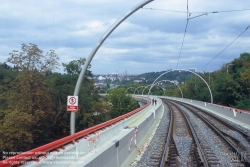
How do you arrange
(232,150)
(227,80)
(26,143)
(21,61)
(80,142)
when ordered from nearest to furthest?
(80,142), (232,150), (26,143), (21,61), (227,80)

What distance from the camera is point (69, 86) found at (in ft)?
163

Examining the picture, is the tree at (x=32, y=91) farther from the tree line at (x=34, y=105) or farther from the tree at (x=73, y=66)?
the tree at (x=73, y=66)

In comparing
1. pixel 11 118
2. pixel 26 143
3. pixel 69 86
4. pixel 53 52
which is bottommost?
A: pixel 26 143

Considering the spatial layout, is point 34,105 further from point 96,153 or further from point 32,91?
point 96,153

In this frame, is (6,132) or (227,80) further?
(227,80)

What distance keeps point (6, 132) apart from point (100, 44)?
22.2m

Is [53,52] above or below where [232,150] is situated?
above

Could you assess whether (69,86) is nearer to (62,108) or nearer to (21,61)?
(62,108)

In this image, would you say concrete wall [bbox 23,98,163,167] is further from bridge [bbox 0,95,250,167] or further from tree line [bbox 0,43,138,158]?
tree line [bbox 0,43,138,158]

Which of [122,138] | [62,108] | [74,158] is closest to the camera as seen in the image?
[74,158]

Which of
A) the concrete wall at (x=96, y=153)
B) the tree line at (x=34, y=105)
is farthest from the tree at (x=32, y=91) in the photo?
the concrete wall at (x=96, y=153)

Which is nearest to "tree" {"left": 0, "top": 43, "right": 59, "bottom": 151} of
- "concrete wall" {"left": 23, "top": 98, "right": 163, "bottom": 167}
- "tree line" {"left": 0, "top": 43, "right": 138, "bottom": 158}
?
"tree line" {"left": 0, "top": 43, "right": 138, "bottom": 158}

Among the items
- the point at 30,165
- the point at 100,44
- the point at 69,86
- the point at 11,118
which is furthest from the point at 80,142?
the point at 69,86

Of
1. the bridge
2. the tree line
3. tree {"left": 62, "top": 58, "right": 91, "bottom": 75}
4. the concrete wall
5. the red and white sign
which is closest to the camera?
the bridge
